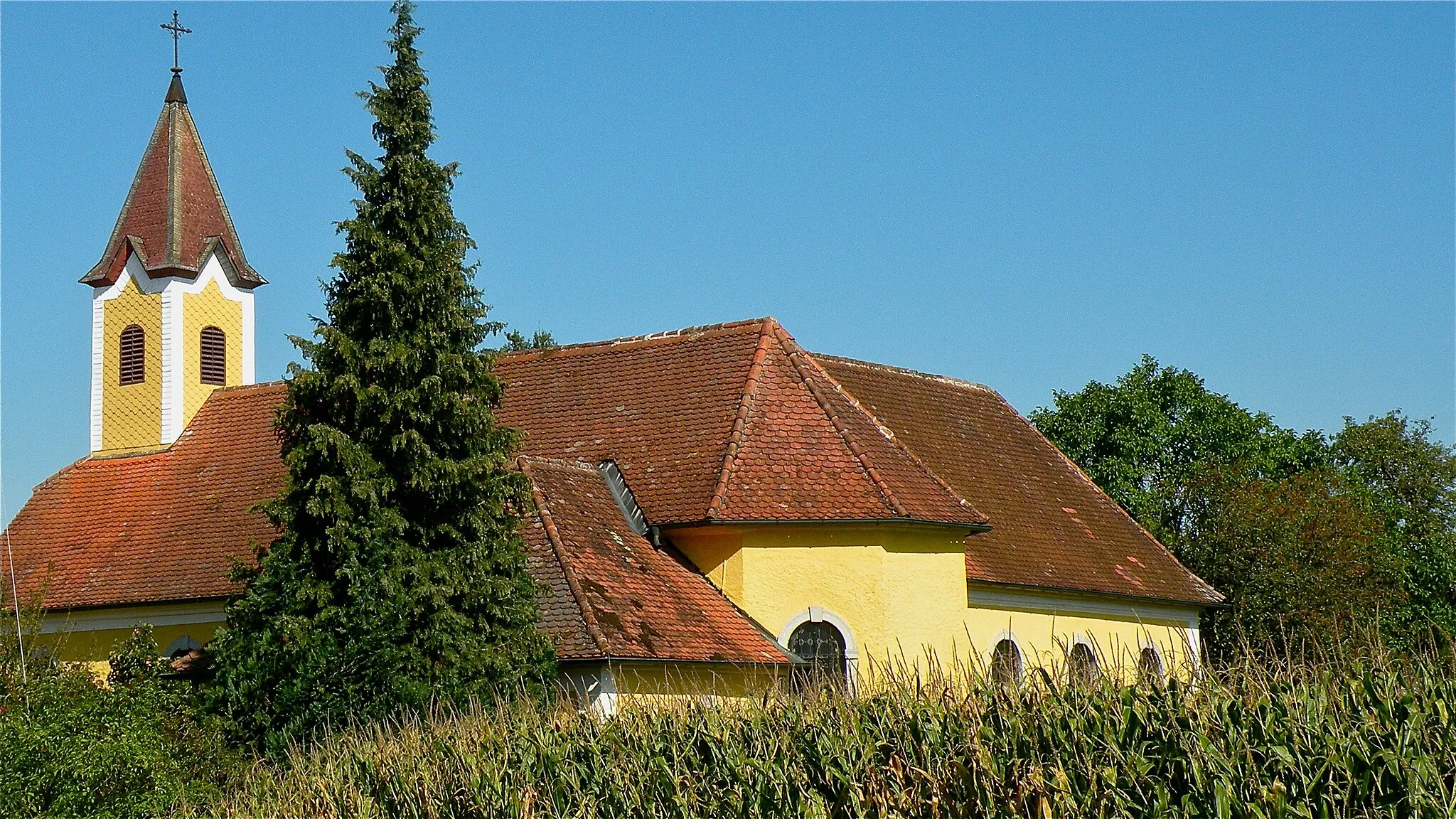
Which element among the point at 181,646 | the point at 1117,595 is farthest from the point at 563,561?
the point at 1117,595

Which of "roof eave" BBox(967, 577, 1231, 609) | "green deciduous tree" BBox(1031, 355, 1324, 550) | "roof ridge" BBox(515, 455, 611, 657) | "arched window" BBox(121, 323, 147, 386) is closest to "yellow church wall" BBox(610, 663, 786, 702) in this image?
A: "roof ridge" BBox(515, 455, 611, 657)

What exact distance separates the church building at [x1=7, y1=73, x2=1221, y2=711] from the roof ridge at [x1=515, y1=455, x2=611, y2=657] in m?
0.06

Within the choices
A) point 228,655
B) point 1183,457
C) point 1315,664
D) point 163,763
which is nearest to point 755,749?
point 1315,664

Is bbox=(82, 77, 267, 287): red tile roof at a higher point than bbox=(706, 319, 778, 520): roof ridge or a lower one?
higher

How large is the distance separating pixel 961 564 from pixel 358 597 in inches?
412

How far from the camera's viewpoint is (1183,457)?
47.7 m

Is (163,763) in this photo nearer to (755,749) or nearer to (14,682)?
(14,682)

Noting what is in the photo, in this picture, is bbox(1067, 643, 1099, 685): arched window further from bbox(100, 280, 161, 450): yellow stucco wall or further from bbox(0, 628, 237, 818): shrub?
bbox(100, 280, 161, 450): yellow stucco wall

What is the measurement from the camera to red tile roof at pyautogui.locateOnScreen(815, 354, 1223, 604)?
29547mm

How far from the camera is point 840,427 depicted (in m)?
26.5

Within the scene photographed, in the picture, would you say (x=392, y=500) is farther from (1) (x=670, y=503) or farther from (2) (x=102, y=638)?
(2) (x=102, y=638)

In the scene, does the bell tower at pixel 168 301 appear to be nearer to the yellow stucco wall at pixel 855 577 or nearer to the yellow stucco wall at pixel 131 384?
the yellow stucco wall at pixel 131 384

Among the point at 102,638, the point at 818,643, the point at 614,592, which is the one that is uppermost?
the point at 614,592

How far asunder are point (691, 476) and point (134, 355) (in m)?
14.6
